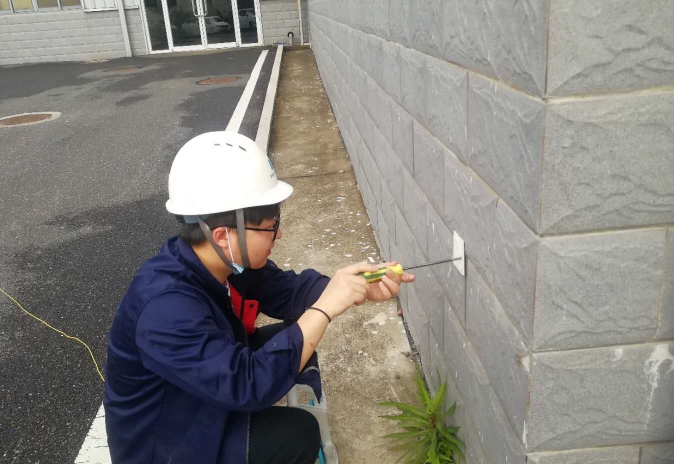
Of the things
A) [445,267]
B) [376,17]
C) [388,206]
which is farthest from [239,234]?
[376,17]

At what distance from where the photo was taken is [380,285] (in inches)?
85.2

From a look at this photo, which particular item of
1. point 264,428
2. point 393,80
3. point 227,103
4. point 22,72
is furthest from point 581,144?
point 22,72

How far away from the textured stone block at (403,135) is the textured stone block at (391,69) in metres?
0.07

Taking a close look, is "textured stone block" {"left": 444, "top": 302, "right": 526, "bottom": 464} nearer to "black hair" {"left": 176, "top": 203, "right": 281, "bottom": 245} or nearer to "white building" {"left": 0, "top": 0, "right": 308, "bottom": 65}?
"black hair" {"left": 176, "top": 203, "right": 281, "bottom": 245}

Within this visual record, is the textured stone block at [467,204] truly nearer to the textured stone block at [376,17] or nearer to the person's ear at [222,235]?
the person's ear at [222,235]

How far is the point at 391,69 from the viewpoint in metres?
3.00

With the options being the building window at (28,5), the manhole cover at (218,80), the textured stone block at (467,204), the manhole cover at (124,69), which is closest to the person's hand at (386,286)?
the textured stone block at (467,204)

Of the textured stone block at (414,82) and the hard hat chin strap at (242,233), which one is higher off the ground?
the textured stone block at (414,82)

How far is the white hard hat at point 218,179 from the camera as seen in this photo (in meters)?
2.03

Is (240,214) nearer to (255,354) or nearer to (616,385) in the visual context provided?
(255,354)

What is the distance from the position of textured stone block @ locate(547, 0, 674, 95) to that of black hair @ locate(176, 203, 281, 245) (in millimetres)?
1165

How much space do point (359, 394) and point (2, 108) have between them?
11.5 meters

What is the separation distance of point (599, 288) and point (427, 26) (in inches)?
46.9

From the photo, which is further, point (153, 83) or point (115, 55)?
point (115, 55)
